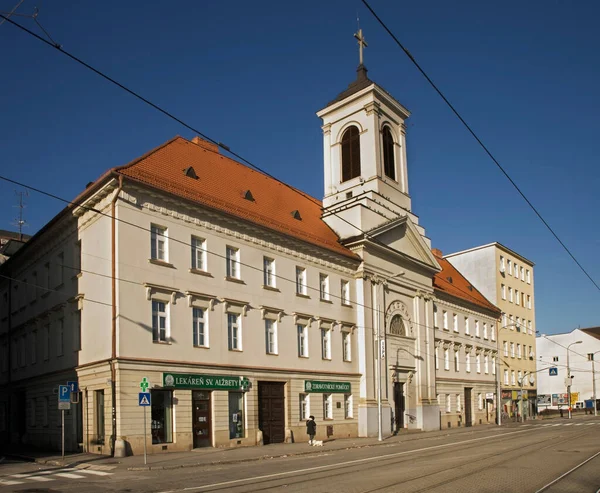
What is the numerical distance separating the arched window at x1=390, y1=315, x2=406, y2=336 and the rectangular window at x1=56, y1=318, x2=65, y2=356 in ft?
67.1

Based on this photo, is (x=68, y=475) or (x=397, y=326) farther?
(x=397, y=326)

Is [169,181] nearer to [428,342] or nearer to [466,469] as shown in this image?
[466,469]

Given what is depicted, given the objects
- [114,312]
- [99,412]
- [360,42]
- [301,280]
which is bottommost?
[99,412]

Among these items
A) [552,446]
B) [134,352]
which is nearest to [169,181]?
[134,352]

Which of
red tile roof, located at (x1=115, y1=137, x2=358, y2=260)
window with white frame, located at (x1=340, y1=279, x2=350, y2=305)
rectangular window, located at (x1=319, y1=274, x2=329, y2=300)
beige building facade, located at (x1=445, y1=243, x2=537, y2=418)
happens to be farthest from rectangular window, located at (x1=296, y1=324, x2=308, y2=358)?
beige building facade, located at (x1=445, y1=243, x2=537, y2=418)

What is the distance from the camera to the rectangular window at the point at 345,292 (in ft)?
125

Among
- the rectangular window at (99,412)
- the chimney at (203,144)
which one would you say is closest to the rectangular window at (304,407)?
the rectangular window at (99,412)

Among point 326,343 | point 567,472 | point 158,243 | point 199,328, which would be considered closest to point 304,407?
point 326,343

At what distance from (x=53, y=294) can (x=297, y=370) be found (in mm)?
12605

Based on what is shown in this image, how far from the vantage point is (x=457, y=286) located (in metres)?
58.2

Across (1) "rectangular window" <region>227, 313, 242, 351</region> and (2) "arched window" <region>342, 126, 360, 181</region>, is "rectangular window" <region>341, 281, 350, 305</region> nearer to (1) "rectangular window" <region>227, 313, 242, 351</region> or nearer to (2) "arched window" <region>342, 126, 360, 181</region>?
(1) "rectangular window" <region>227, 313, 242, 351</region>

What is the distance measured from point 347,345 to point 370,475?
20.7 metres

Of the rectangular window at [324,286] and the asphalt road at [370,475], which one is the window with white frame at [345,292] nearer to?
the rectangular window at [324,286]

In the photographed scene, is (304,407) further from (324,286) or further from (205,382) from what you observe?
(205,382)
